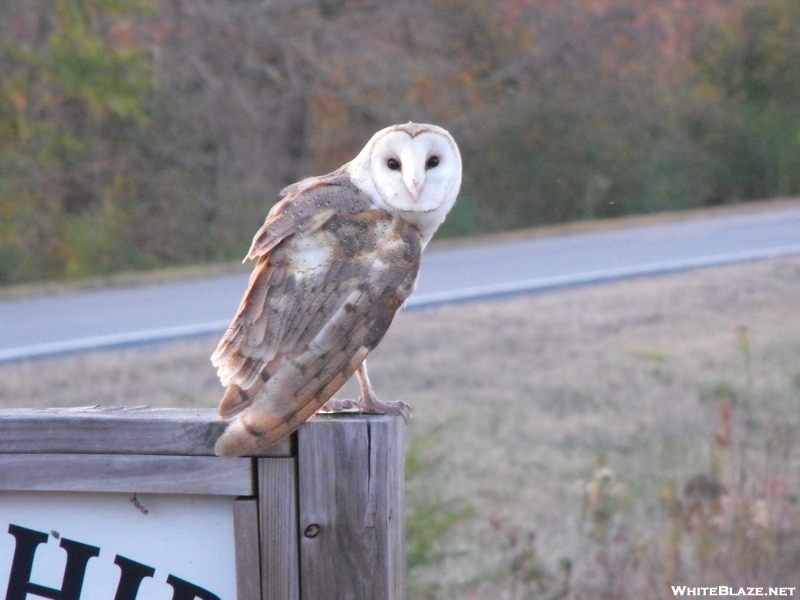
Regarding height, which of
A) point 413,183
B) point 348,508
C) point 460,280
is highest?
point 460,280

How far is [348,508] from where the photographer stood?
1819mm

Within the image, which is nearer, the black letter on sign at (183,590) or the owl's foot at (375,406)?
the black letter on sign at (183,590)

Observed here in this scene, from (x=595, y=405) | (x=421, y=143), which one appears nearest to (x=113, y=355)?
(x=595, y=405)

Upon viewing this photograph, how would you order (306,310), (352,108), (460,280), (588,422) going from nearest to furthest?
1. (306,310)
2. (588,422)
3. (460,280)
4. (352,108)

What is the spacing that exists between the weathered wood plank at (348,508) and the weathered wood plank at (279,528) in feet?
0.05

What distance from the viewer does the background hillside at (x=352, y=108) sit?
13.2 m

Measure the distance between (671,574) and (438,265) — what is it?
26.3 ft

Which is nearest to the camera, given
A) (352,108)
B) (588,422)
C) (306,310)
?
(306,310)

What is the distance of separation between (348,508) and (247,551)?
19 centimetres

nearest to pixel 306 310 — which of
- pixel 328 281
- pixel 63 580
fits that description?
pixel 328 281

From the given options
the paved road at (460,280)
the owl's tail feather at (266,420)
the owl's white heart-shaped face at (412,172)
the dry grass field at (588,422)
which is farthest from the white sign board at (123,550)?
the paved road at (460,280)

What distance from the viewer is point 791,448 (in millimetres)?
4414

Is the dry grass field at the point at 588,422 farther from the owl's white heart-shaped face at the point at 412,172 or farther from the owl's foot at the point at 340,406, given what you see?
the owl's white heart-shaped face at the point at 412,172

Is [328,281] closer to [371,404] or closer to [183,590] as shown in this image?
[371,404]
